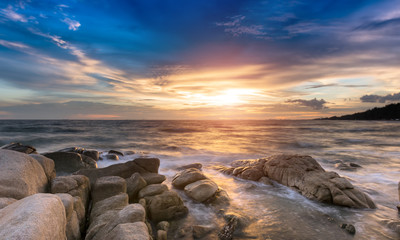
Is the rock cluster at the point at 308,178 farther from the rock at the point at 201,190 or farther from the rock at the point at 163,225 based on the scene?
the rock at the point at 163,225

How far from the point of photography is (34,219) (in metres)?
2.55

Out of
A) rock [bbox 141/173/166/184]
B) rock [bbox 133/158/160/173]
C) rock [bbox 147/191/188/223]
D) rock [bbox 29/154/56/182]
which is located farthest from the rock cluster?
rock [bbox 29/154/56/182]

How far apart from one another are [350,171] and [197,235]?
1069 centimetres

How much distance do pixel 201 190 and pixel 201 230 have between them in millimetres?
2043

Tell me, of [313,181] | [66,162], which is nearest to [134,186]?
[66,162]

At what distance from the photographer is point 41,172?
5.45 metres

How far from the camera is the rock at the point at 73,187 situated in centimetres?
524

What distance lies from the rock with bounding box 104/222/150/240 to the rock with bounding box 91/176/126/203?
2510 mm

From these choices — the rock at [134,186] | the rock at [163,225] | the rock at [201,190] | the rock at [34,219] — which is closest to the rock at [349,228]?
the rock at [201,190]

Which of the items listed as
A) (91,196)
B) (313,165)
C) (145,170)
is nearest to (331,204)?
(313,165)

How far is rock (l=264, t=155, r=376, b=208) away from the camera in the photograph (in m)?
6.89

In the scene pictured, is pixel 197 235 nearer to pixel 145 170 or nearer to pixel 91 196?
pixel 91 196

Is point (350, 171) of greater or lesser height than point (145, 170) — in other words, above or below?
below

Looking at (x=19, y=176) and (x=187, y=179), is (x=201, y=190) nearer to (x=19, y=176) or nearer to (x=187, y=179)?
(x=187, y=179)
